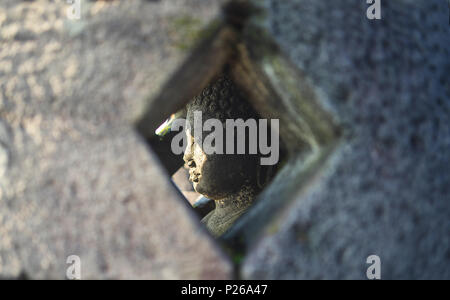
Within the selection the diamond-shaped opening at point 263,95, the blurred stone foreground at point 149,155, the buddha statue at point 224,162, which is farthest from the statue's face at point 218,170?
the blurred stone foreground at point 149,155

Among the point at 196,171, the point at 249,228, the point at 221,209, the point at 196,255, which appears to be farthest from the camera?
the point at 221,209

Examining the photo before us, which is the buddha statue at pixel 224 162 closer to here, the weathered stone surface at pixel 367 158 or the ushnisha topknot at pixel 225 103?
the ushnisha topknot at pixel 225 103

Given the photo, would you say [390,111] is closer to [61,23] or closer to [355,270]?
[355,270]

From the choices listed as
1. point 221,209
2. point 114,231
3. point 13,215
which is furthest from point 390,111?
point 221,209

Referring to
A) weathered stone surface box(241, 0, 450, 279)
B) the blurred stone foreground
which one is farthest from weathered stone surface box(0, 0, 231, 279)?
weathered stone surface box(241, 0, 450, 279)

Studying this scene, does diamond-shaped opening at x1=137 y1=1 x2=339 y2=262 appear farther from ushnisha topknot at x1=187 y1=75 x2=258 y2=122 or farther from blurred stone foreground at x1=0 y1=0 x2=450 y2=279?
ushnisha topknot at x1=187 y1=75 x2=258 y2=122

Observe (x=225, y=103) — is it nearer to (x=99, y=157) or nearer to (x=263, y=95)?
(x=263, y=95)

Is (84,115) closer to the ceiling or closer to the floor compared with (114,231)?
closer to the ceiling
